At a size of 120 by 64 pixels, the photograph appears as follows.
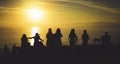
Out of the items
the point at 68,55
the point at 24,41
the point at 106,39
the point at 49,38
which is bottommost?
the point at 68,55

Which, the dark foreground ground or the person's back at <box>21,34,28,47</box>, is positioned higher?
the person's back at <box>21,34,28,47</box>

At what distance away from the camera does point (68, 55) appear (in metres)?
40.4

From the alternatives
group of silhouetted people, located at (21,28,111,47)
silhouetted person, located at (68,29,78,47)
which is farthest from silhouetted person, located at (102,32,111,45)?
silhouetted person, located at (68,29,78,47)

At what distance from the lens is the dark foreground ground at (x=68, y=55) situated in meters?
39.8

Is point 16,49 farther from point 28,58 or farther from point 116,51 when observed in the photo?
point 116,51

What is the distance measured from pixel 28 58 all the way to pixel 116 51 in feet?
25.3

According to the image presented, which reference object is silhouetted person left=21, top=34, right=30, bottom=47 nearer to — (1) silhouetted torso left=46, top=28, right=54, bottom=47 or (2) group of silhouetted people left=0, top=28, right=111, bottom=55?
(2) group of silhouetted people left=0, top=28, right=111, bottom=55

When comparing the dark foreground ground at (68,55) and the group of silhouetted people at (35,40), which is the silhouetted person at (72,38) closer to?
the dark foreground ground at (68,55)

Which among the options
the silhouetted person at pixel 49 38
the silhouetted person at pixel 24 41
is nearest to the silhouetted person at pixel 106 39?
the silhouetted person at pixel 49 38

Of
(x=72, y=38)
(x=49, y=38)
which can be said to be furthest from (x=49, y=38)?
(x=72, y=38)

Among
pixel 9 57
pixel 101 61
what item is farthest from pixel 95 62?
pixel 9 57

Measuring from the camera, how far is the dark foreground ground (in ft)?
131

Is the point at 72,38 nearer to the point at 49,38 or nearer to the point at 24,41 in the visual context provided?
the point at 49,38

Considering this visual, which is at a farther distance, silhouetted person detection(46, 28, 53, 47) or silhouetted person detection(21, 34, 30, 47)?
silhouetted person detection(21, 34, 30, 47)
